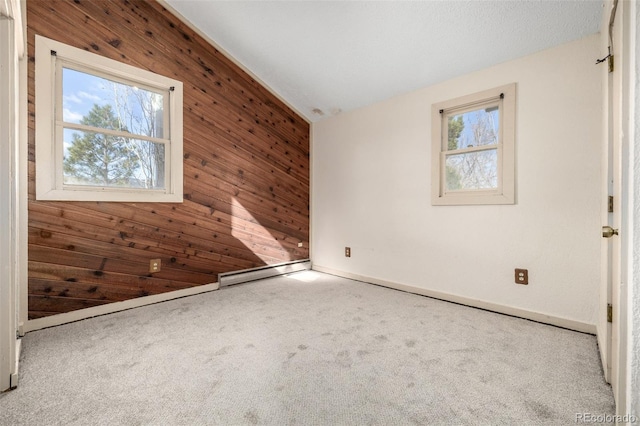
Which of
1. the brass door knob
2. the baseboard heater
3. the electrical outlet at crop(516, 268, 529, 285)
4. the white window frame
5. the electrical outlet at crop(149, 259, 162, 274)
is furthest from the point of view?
the baseboard heater

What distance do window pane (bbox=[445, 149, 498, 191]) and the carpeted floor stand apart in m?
1.11

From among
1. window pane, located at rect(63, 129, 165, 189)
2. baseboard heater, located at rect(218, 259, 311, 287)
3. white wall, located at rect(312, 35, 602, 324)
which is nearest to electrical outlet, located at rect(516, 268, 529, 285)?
white wall, located at rect(312, 35, 602, 324)

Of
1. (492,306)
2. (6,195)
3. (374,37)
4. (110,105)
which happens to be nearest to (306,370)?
(6,195)

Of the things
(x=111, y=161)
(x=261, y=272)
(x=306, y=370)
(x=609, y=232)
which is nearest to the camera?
(x=609, y=232)

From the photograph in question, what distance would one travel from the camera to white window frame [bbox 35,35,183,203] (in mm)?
2137

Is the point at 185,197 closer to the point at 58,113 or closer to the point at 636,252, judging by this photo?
the point at 58,113

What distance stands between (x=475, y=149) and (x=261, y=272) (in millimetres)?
2641

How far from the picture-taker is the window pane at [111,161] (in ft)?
7.71

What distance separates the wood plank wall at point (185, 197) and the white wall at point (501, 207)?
86cm

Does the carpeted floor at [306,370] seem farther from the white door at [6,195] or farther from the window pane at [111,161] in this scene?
the window pane at [111,161]

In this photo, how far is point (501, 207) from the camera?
2420mm

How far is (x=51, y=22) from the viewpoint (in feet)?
7.18

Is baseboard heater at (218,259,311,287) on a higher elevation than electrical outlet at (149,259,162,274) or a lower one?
lower

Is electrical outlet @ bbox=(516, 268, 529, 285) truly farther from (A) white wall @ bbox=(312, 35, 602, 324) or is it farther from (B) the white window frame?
(B) the white window frame
